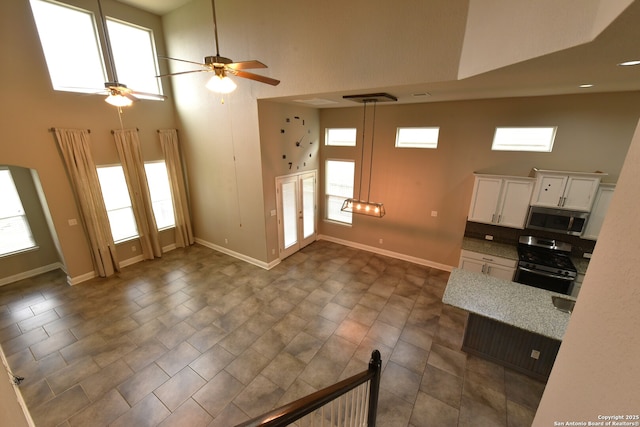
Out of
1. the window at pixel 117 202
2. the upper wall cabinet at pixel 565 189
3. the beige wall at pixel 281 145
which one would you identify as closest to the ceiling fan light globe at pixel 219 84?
the beige wall at pixel 281 145

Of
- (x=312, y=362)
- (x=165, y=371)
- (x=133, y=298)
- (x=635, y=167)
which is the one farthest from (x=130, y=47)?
(x=635, y=167)

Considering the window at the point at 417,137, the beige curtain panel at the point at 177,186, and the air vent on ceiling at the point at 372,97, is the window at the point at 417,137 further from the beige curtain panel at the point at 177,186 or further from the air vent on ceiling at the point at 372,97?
the beige curtain panel at the point at 177,186

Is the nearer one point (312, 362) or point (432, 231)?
point (312, 362)

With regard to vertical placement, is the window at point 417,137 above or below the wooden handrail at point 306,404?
above

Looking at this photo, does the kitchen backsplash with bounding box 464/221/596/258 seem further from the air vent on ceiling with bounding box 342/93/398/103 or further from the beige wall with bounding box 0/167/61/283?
the beige wall with bounding box 0/167/61/283

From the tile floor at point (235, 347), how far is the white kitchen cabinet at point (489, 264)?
0.78 metres

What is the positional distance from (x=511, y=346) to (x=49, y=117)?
27.2 ft

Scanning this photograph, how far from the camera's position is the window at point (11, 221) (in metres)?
4.99

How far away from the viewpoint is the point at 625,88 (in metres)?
3.61

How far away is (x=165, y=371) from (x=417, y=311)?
13.1 ft

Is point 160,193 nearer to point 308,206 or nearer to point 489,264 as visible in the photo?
point 308,206

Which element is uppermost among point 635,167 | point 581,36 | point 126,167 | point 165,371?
point 581,36

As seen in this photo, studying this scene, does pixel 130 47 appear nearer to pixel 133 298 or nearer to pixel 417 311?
pixel 133 298

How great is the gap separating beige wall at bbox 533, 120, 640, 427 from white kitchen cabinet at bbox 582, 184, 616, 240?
450cm
